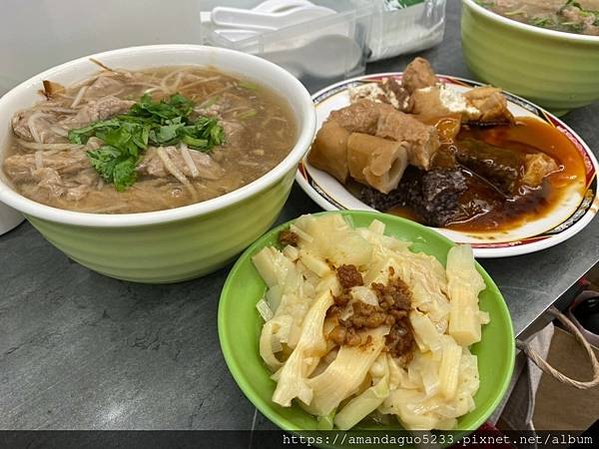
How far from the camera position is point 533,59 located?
5.37 feet

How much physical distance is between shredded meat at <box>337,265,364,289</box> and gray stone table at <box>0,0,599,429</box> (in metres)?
0.31

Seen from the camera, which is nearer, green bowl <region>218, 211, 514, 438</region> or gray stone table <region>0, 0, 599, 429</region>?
green bowl <region>218, 211, 514, 438</region>

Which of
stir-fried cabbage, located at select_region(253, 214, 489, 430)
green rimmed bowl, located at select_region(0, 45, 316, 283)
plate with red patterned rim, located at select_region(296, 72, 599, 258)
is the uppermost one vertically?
green rimmed bowl, located at select_region(0, 45, 316, 283)

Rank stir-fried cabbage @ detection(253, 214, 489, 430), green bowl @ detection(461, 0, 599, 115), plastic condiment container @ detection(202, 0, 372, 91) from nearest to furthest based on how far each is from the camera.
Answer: stir-fried cabbage @ detection(253, 214, 489, 430) → green bowl @ detection(461, 0, 599, 115) → plastic condiment container @ detection(202, 0, 372, 91)

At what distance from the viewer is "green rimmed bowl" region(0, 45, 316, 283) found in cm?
84

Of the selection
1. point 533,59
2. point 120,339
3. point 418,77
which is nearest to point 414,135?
point 418,77

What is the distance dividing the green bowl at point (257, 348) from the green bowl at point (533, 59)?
838mm

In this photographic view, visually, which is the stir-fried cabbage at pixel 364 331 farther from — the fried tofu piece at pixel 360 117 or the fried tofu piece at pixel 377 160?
the fried tofu piece at pixel 360 117

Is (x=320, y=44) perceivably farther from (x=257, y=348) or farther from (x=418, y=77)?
(x=257, y=348)

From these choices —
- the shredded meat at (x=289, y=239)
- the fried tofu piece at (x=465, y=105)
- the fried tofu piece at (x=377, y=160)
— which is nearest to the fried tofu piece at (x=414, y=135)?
the fried tofu piece at (x=377, y=160)

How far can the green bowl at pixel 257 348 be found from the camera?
Answer: 33.1 inches

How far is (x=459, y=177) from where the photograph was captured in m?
1.34

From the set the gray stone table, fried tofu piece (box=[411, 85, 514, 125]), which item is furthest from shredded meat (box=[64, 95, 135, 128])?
fried tofu piece (box=[411, 85, 514, 125])

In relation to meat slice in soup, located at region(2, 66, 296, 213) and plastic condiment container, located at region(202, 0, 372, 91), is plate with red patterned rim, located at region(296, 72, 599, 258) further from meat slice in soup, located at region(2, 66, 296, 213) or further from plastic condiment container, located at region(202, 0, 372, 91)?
plastic condiment container, located at region(202, 0, 372, 91)
